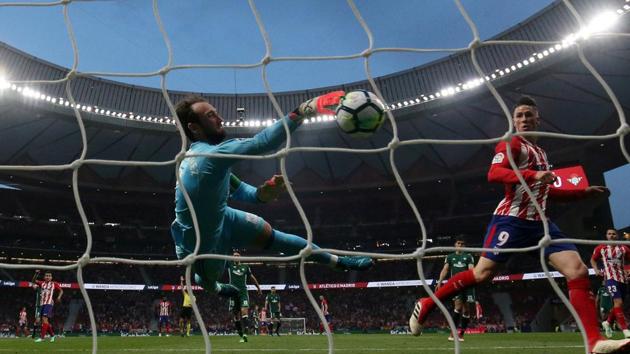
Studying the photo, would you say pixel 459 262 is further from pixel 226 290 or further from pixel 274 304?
pixel 274 304

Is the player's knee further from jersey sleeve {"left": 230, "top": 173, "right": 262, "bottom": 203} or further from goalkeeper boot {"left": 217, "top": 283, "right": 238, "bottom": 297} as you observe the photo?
goalkeeper boot {"left": 217, "top": 283, "right": 238, "bottom": 297}

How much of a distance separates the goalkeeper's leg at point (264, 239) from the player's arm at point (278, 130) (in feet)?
1.96

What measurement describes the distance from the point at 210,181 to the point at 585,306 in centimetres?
259

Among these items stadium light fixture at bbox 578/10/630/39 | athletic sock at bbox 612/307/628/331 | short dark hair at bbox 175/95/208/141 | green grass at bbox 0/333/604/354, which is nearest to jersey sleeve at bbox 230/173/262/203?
short dark hair at bbox 175/95/208/141

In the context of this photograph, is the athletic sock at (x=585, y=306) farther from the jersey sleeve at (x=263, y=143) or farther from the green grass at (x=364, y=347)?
the green grass at (x=364, y=347)

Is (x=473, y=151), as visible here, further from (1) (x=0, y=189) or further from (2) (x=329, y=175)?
(1) (x=0, y=189)

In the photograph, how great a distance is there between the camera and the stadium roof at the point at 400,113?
66.4 feet

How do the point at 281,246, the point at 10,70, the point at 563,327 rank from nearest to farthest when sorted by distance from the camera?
the point at 281,246 → the point at 10,70 → the point at 563,327

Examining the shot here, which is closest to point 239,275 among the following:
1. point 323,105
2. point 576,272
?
point 576,272

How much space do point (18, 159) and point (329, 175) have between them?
53.7 feet

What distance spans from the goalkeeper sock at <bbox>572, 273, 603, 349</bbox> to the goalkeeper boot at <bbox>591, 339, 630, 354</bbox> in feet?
0.37

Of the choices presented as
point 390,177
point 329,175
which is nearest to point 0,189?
point 329,175

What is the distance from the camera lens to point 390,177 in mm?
30000

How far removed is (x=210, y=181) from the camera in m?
3.54
